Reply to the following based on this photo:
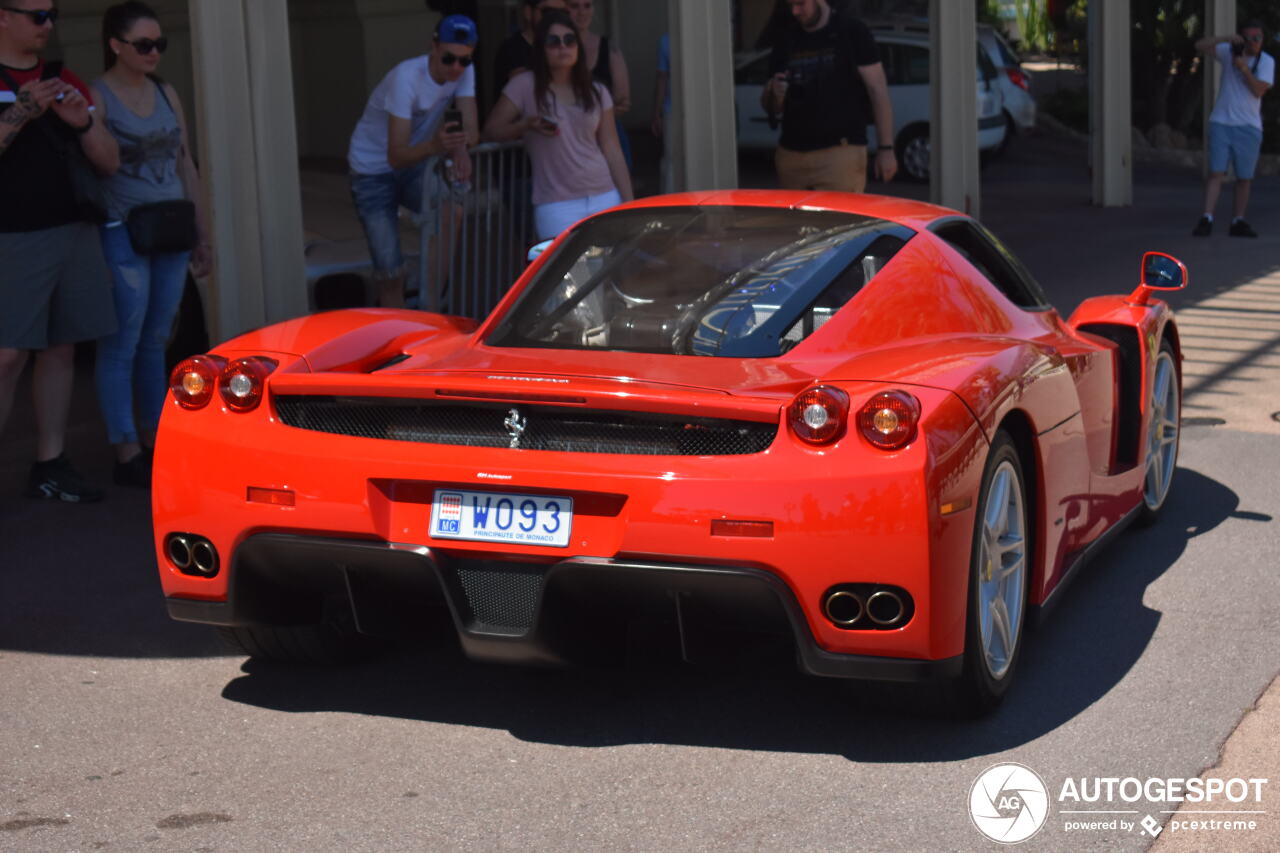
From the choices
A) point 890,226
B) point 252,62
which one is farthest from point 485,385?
point 252,62

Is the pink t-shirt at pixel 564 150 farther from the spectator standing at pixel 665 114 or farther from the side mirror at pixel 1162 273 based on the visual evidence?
the side mirror at pixel 1162 273

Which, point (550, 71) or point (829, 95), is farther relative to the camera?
point (829, 95)

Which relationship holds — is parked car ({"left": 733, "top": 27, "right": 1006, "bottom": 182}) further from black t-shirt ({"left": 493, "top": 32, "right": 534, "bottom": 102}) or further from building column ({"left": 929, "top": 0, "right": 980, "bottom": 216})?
black t-shirt ({"left": 493, "top": 32, "right": 534, "bottom": 102})

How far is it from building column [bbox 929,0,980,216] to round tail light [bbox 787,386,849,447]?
10.6 meters

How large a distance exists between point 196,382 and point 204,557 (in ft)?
1.47

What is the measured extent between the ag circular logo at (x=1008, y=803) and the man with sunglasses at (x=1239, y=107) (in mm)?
12387

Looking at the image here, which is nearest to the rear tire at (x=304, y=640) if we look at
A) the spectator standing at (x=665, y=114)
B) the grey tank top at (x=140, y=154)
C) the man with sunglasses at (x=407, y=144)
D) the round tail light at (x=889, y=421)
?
the round tail light at (x=889, y=421)

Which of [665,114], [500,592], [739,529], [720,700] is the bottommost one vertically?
[720,700]

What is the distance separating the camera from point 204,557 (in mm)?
4438

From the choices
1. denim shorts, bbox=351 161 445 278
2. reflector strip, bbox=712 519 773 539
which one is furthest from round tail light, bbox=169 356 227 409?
denim shorts, bbox=351 161 445 278

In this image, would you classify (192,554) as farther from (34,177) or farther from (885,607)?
(34,177)

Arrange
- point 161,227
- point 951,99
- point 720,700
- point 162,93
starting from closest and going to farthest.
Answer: point 720,700, point 161,227, point 162,93, point 951,99

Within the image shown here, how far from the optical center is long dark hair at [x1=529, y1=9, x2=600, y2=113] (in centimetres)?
817

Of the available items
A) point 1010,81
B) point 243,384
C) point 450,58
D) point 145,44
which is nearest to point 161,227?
point 145,44
